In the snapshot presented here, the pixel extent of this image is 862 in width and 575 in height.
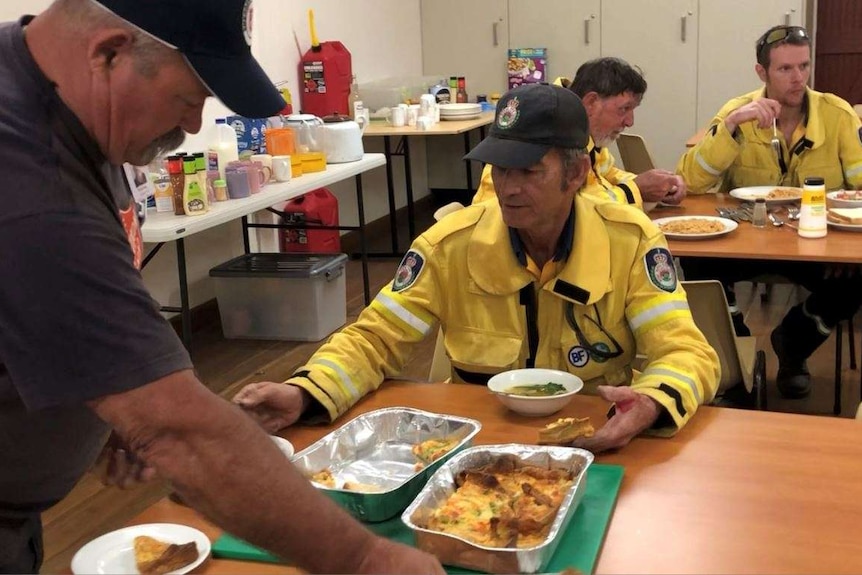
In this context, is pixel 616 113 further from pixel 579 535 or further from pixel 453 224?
pixel 579 535

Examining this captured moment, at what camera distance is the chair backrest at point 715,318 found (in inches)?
95.2

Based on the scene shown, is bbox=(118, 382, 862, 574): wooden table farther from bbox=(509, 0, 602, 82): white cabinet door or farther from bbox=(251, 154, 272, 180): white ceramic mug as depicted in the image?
bbox=(509, 0, 602, 82): white cabinet door

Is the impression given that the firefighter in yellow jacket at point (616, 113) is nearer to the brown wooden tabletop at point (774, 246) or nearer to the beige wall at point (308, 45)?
the brown wooden tabletop at point (774, 246)

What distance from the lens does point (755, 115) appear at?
3.48m

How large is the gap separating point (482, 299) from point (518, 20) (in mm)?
5191

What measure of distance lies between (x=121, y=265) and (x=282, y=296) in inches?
139

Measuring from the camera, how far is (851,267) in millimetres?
2869

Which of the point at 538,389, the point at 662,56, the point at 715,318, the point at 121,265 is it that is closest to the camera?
the point at 121,265

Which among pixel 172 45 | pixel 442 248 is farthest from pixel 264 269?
pixel 172 45

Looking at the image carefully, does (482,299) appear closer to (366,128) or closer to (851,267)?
(851,267)

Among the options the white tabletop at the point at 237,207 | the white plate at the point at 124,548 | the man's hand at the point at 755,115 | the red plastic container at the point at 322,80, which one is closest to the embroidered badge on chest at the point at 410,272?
the white plate at the point at 124,548

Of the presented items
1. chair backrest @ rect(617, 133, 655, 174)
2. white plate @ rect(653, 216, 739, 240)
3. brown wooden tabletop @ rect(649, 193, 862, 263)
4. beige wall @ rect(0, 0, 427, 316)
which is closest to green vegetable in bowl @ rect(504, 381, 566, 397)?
brown wooden tabletop @ rect(649, 193, 862, 263)

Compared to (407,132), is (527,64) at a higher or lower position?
higher

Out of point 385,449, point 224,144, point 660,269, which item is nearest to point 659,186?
point 660,269
